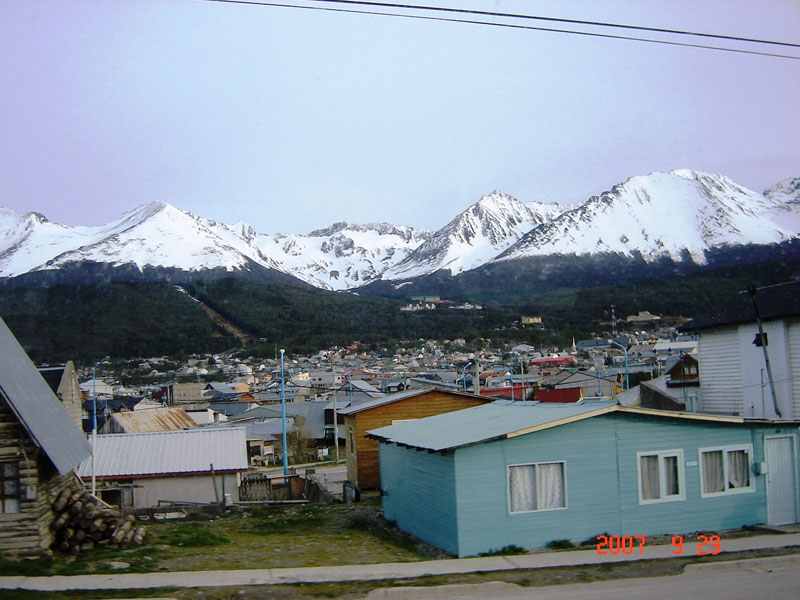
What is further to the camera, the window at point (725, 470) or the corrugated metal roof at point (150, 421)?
the corrugated metal roof at point (150, 421)

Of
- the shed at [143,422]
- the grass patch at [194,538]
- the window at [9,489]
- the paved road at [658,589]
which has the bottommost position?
A: the grass patch at [194,538]

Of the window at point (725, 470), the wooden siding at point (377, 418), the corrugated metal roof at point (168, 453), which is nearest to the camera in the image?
the window at point (725, 470)

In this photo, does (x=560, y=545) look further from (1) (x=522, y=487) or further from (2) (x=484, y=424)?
(2) (x=484, y=424)

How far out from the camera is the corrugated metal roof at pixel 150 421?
38.2 m

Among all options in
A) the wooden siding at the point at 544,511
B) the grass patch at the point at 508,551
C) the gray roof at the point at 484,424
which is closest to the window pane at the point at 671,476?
the wooden siding at the point at 544,511

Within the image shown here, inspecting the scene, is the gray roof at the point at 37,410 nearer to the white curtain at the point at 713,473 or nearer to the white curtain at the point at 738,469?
the white curtain at the point at 713,473

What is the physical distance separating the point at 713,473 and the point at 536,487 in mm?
4086

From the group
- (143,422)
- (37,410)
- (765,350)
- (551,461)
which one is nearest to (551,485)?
(551,461)

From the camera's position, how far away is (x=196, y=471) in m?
26.6

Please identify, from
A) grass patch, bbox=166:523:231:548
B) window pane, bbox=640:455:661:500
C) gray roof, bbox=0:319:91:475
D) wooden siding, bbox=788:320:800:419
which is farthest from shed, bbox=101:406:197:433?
wooden siding, bbox=788:320:800:419

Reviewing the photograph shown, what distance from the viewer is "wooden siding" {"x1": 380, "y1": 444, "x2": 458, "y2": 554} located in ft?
50.8

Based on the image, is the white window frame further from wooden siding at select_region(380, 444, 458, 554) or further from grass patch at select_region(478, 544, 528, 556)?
wooden siding at select_region(380, 444, 458, 554)

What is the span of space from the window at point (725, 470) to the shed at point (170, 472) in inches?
604

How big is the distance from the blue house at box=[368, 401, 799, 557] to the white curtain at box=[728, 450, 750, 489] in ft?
0.07
